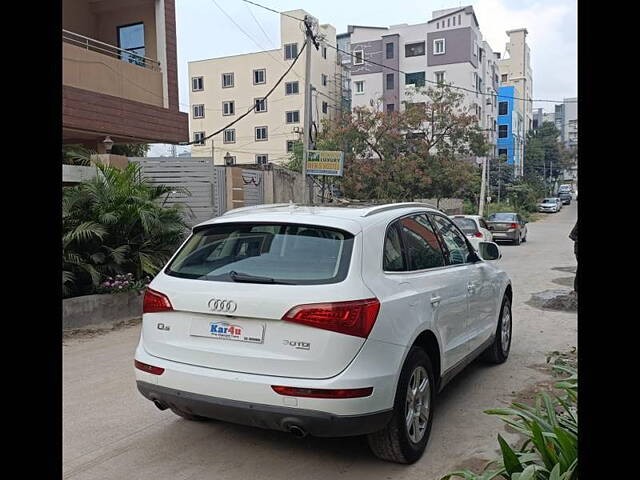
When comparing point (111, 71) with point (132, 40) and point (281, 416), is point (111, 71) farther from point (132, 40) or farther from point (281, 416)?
point (281, 416)

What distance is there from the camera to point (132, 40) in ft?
55.0

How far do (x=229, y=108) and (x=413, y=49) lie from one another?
57.8 feet

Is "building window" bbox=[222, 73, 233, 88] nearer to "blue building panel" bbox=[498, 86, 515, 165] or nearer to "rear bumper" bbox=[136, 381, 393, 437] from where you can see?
"blue building panel" bbox=[498, 86, 515, 165]

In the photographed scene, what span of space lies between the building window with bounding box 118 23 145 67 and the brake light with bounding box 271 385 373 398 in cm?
1488

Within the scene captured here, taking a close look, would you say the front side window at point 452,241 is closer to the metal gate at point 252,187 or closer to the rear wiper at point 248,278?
the rear wiper at point 248,278

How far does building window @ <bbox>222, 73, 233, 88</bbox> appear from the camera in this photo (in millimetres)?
52109

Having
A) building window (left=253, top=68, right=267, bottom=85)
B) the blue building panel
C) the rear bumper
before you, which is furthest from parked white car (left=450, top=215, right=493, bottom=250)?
the blue building panel

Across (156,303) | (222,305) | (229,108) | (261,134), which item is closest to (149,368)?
(156,303)

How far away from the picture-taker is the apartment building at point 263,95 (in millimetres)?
49906
